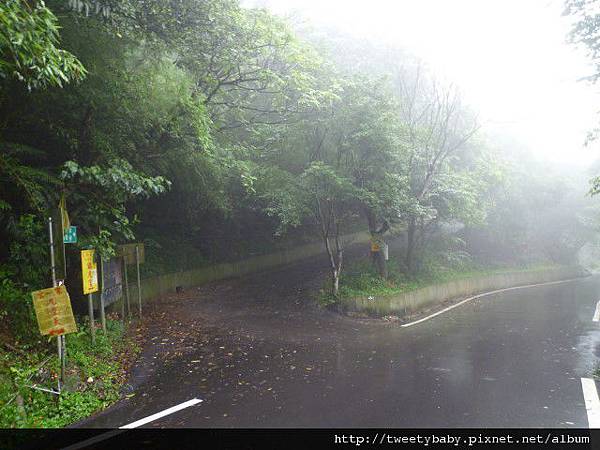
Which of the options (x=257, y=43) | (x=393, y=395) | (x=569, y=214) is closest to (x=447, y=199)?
(x=257, y=43)

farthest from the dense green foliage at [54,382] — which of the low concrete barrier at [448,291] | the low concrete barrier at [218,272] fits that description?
the low concrete barrier at [448,291]

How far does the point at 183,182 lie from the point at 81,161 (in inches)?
220

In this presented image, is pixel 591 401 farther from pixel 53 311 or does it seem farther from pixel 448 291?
pixel 448 291

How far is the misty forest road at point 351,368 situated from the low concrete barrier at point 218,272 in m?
0.99

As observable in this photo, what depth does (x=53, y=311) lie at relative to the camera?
6.12 meters

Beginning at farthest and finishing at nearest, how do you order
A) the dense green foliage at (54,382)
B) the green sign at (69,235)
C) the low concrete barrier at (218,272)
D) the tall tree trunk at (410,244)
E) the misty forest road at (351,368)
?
the tall tree trunk at (410,244) → the low concrete barrier at (218,272) → the green sign at (69,235) → the misty forest road at (351,368) → the dense green foliage at (54,382)

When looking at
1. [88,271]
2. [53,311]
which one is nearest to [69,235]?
[88,271]

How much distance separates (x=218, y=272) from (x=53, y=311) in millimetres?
14422

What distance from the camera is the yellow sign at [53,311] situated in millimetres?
6047

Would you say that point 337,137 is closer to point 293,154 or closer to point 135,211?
point 293,154

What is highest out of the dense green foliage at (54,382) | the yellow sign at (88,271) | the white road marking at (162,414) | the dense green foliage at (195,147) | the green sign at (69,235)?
the dense green foliage at (195,147)

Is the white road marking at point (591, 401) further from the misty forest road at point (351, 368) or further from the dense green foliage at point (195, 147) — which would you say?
the dense green foliage at point (195, 147)

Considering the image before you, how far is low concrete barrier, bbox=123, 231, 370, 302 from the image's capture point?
15734 millimetres

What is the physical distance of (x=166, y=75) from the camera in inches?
357
